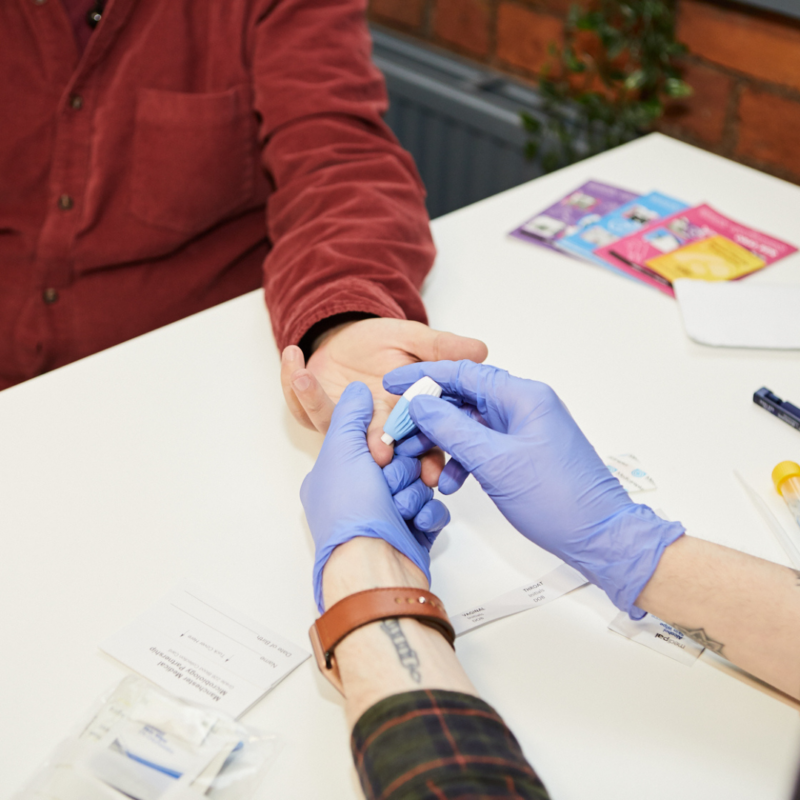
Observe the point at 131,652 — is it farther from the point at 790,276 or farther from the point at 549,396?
the point at 790,276

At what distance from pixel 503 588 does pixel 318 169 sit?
621 millimetres

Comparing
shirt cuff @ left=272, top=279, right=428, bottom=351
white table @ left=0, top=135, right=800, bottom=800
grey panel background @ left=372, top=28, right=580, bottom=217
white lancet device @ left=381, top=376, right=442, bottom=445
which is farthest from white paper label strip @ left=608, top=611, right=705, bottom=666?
grey panel background @ left=372, top=28, right=580, bottom=217

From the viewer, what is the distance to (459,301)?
1.00 meters

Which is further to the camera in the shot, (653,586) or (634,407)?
(634,407)

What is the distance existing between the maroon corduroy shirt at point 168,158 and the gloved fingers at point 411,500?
0.29m

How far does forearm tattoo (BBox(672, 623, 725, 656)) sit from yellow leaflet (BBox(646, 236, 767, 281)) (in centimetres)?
56

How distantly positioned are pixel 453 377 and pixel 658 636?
29 centimetres

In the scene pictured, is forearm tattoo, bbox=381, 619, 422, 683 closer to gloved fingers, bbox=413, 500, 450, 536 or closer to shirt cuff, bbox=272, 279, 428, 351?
gloved fingers, bbox=413, 500, 450, 536

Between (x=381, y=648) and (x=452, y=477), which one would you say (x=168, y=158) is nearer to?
(x=452, y=477)

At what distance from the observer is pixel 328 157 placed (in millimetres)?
1015

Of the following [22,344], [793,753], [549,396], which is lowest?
[22,344]

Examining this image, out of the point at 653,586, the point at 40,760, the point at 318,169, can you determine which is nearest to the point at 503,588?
the point at 653,586

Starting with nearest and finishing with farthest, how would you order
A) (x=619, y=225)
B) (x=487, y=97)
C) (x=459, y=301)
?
(x=459, y=301)
(x=619, y=225)
(x=487, y=97)

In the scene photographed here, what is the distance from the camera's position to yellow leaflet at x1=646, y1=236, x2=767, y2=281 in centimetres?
105
